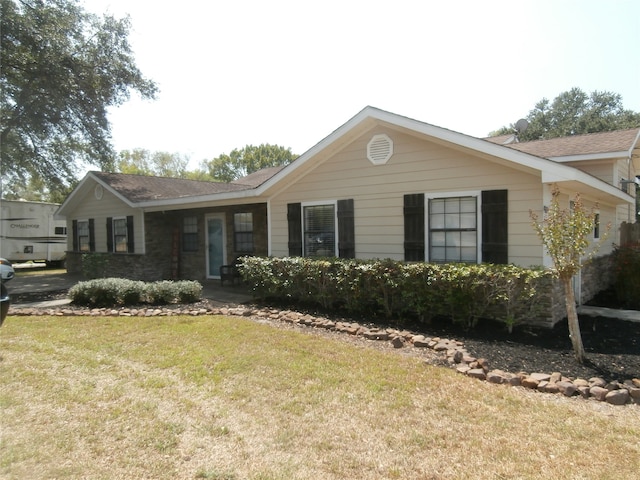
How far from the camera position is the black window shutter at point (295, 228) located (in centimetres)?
953

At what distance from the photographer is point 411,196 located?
307 inches

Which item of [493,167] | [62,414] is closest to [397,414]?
[62,414]

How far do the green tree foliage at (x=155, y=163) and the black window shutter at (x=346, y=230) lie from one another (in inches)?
1762

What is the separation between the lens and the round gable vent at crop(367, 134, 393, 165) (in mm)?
8148

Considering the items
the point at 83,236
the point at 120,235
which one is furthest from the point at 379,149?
the point at 83,236

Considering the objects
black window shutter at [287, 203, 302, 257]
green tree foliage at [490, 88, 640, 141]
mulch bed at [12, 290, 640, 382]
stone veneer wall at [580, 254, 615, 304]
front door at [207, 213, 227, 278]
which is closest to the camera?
mulch bed at [12, 290, 640, 382]

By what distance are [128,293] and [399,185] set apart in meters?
6.14

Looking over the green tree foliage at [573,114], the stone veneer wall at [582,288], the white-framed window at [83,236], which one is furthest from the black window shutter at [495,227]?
the green tree foliage at [573,114]

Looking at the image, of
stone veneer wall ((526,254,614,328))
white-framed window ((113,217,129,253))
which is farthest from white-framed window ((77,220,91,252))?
stone veneer wall ((526,254,614,328))

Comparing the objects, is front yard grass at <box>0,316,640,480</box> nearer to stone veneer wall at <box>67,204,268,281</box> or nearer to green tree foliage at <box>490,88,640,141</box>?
stone veneer wall at <box>67,204,268,281</box>

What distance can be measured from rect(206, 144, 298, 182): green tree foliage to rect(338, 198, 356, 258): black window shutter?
3646 centimetres

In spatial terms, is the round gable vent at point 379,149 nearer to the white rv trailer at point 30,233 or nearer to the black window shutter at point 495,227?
the black window shutter at point 495,227

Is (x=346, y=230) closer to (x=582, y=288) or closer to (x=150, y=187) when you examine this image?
(x=582, y=288)

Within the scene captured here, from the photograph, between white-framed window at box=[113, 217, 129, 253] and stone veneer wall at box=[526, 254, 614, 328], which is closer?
stone veneer wall at box=[526, 254, 614, 328]
